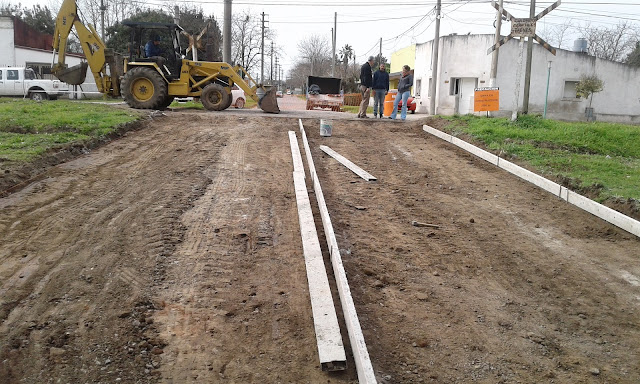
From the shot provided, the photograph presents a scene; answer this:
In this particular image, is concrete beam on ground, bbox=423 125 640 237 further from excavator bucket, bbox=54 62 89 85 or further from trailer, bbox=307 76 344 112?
excavator bucket, bbox=54 62 89 85

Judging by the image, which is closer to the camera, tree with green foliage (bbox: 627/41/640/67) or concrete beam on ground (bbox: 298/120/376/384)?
concrete beam on ground (bbox: 298/120/376/384)

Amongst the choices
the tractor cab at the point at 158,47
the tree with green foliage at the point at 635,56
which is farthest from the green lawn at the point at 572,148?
the tree with green foliage at the point at 635,56

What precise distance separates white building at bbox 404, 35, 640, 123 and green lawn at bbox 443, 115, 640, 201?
43.3 ft

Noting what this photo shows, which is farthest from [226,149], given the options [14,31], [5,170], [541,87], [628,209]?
[14,31]

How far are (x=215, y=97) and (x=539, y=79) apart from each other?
60.1ft

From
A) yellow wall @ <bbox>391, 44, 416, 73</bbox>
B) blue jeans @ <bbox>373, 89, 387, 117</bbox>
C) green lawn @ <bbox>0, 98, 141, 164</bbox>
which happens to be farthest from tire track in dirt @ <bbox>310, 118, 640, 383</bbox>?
yellow wall @ <bbox>391, 44, 416, 73</bbox>

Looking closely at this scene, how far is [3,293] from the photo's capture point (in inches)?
161

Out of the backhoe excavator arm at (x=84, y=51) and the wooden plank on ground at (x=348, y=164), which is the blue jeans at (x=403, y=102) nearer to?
the wooden plank on ground at (x=348, y=164)

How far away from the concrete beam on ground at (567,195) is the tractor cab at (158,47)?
11214mm

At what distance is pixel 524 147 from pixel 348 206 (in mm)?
5754

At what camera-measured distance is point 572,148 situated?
469 inches

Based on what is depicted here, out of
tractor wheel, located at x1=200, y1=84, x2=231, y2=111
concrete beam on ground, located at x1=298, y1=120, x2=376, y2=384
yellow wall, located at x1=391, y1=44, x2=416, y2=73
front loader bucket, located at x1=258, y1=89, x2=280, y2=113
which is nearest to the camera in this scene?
Answer: concrete beam on ground, located at x1=298, y1=120, x2=376, y2=384

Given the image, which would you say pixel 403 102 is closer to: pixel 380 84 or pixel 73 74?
pixel 380 84

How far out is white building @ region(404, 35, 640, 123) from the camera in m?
27.5
